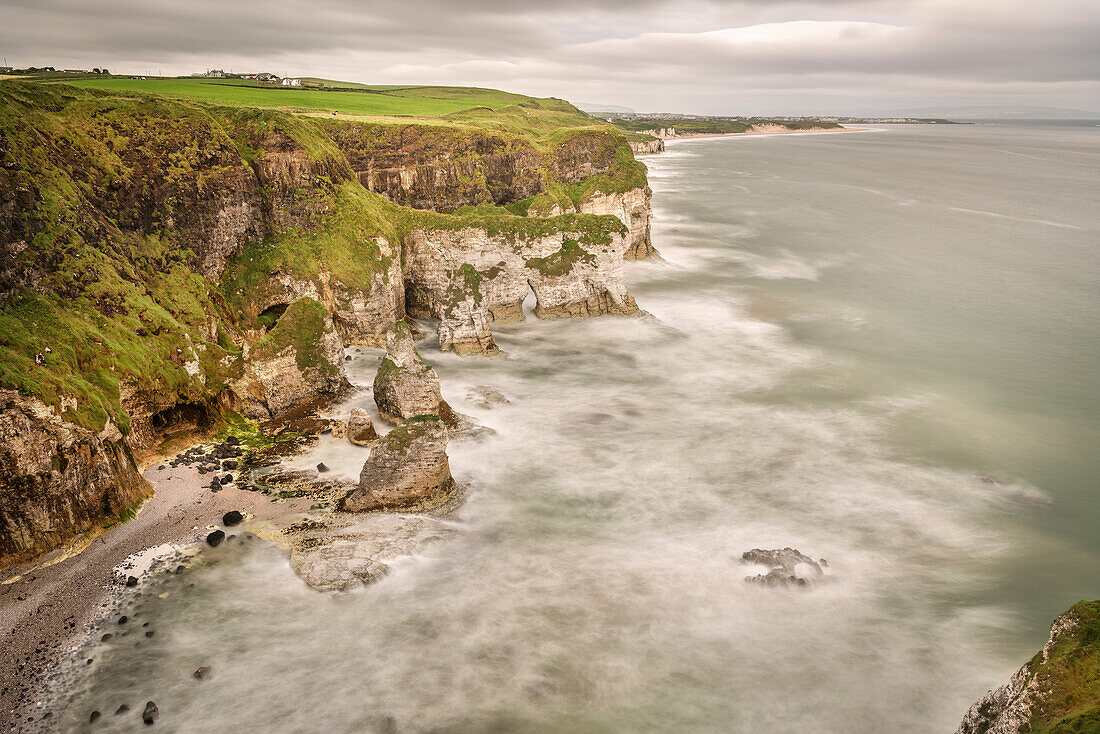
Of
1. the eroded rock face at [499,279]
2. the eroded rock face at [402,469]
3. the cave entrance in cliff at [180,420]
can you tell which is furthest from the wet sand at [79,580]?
the eroded rock face at [499,279]

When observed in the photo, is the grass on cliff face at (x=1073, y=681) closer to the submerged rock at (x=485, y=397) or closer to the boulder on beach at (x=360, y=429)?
the boulder on beach at (x=360, y=429)

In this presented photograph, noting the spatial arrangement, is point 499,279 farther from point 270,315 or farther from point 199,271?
point 199,271

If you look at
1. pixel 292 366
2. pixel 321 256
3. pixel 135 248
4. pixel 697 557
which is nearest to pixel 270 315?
pixel 321 256

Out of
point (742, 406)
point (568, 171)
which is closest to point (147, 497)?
point (742, 406)

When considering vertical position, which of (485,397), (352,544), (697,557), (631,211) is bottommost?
(697,557)

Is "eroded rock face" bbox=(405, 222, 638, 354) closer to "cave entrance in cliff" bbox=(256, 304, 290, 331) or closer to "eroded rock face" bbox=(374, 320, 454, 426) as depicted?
"cave entrance in cliff" bbox=(256, 304, 290, 331)
